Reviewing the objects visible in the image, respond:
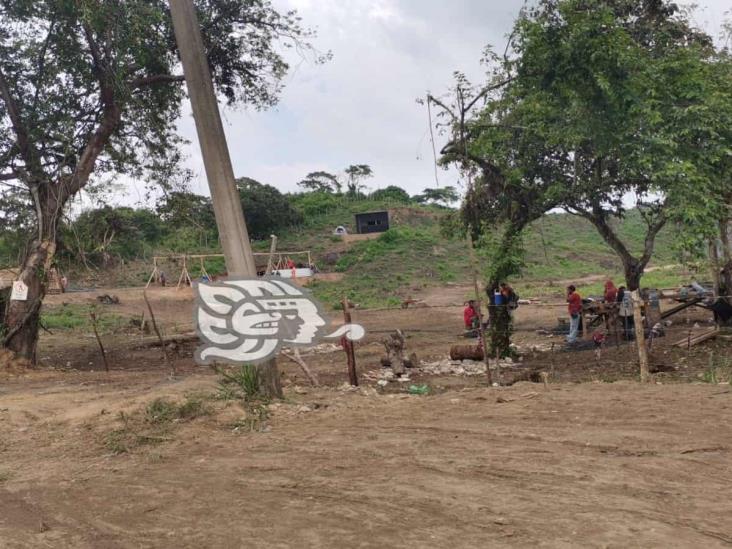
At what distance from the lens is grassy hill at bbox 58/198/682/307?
108 feet

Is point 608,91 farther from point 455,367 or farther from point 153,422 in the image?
point 153,422

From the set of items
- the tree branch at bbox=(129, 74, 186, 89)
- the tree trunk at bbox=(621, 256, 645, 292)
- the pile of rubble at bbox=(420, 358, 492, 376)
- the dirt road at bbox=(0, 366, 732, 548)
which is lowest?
the pile of rubble at bbox=(420, 358, 492, 376)

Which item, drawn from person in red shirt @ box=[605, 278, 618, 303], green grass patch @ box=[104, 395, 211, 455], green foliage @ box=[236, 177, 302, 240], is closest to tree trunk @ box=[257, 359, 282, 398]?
green grass patch @ box=[104, 395, 211, 455]

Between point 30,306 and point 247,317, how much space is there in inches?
197

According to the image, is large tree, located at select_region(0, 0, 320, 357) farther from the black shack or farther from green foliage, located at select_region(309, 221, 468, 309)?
the black shack

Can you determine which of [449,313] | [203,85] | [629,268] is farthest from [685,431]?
[449,313]

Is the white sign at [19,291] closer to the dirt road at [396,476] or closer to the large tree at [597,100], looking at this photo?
the dirt road at [396,476]

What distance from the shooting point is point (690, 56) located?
954 cm

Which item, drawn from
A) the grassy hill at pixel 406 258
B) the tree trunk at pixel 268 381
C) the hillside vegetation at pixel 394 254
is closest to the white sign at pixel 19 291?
the tree trunk at pixel 268 381

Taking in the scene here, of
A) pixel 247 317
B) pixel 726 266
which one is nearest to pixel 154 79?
pixel 247 317

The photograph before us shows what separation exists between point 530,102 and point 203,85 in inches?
206

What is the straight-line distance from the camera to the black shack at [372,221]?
48809mm

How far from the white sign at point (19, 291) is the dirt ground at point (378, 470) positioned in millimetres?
3474

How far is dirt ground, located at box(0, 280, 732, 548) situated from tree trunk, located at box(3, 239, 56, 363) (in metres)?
3.22
